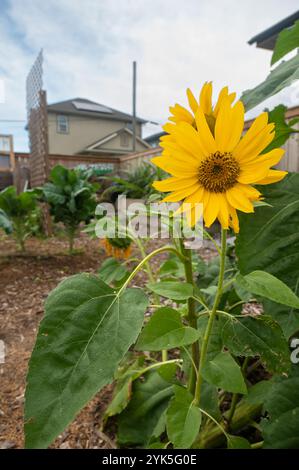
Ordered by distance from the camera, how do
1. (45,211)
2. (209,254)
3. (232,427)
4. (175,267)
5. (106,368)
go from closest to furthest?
(106,368)
(232,427)
(175,267)
(209,254)
(45,211)

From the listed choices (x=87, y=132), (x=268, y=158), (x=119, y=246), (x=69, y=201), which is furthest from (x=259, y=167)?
(x=87, y=132)

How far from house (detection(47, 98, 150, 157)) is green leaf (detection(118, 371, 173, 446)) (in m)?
21.0

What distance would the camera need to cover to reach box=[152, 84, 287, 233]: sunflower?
475 mm

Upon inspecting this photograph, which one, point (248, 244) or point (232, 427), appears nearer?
point (248, 244)

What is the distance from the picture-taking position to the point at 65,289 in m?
0.54

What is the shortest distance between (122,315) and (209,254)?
278cm

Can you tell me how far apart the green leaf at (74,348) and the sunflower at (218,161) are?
0.60ft

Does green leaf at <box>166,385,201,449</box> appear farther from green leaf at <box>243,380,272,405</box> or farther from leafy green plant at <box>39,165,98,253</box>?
leafy green plant at <box>39,165,98,253</box>

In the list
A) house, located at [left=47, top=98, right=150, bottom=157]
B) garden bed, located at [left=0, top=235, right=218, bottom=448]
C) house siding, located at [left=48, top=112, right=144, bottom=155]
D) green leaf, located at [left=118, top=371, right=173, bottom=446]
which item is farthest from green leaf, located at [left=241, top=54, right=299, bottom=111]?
house siding, located at [left=48, top=112, right=144, bottom=155]

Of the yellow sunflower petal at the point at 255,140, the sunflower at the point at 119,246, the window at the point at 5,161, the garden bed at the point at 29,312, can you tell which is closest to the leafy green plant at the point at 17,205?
the garden bed at the point at 29,312

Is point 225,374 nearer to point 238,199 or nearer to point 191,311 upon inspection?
point 191,311

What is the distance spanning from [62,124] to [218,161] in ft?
75.7
